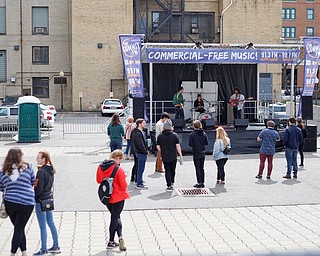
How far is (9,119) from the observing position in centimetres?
2911

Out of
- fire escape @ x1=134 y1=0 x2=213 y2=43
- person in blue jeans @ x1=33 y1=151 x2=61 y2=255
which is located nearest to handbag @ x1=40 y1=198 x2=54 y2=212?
person in blue jeans @ x1=33 y1=151 x2=61 y2=255

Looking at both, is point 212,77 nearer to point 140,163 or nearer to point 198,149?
point 198,149

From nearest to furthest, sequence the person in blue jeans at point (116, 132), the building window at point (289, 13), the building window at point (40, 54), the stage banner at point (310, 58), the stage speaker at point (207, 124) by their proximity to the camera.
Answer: the person in blue jeans at point (116, 132) < the stage banner at point (310, 58) < the stage speaker at point (207, 124) < the building window at point (40, 54) < the building window at point (289, 13)

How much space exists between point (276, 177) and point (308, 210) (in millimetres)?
4031

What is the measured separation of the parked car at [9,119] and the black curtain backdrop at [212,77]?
285 inches

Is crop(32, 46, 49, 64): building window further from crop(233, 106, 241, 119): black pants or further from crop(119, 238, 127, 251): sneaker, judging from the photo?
crop(119, 238, 127, 251): sneaker

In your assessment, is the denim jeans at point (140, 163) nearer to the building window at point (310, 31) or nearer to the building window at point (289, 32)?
the building window at point (289, 32)

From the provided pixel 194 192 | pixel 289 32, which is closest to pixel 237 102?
pixel 194 192

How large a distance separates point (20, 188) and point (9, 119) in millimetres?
22394

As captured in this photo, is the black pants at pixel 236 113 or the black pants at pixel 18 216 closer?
the black pants at pixel 18 216

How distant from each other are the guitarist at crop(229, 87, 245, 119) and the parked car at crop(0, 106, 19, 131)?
10546mm

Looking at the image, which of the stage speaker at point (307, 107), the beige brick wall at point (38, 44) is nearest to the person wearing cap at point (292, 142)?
the stage speaker at point (307, 107)

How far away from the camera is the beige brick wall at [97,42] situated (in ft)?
152

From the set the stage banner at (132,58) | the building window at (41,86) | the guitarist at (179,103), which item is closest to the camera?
the stage banner at (132,58)
